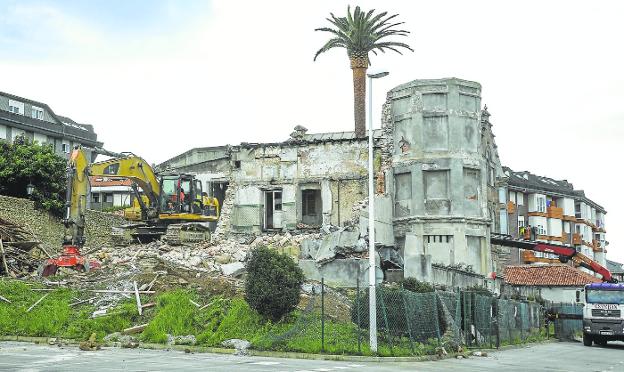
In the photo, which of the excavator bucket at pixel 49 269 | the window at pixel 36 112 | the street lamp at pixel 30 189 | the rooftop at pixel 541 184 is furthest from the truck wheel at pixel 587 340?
the window at pixel 36 112

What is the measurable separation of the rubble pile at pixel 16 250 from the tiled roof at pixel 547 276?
129ft

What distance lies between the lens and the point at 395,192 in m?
41.6

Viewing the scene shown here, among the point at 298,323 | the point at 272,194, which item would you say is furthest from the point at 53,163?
the point at 298,323

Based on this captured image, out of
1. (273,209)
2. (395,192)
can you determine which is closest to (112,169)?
(273,209)

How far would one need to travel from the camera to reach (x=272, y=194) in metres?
46.5

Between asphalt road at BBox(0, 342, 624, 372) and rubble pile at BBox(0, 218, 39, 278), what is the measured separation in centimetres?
1153

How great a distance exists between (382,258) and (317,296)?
10984mm

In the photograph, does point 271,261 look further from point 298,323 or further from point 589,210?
point 589,210

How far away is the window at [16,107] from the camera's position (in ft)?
224

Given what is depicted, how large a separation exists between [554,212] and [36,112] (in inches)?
2394

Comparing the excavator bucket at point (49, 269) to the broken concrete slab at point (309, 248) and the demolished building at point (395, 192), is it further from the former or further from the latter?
the broken concrete slab at point (309, 248)

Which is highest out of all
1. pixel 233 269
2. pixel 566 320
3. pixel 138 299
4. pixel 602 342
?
pixel 233 269

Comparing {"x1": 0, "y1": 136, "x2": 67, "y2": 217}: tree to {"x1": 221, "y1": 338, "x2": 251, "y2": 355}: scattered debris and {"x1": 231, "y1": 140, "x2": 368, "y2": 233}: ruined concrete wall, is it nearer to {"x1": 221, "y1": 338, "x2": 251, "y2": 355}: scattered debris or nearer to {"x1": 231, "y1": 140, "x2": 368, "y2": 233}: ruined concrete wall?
{"x1": 231, "y1": 140, "x2": 368, "y2": 233}: ruined concrete wall

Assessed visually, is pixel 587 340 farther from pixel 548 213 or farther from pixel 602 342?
pixel 548 213
